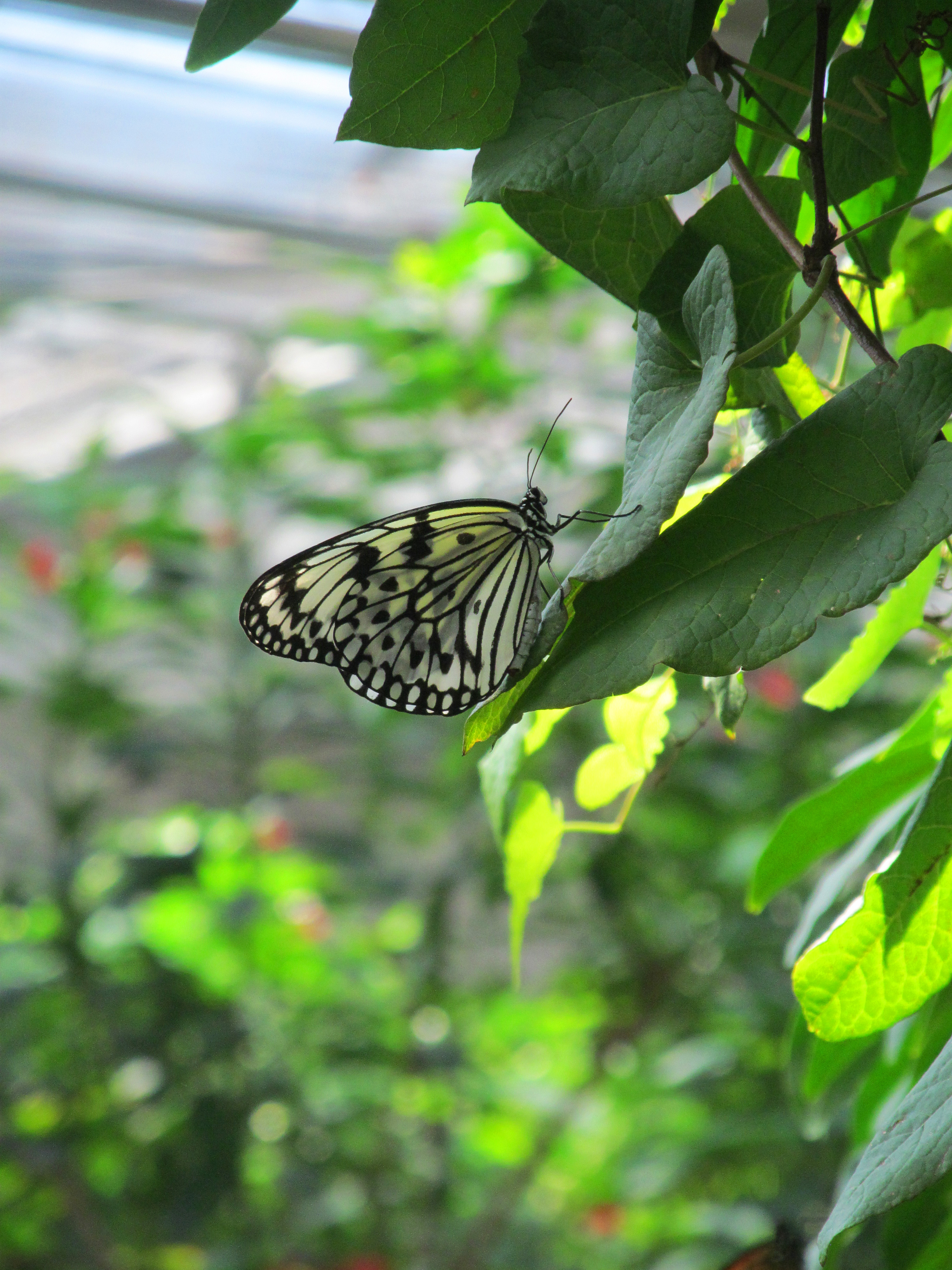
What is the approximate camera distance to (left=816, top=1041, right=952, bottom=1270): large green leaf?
0.81ft

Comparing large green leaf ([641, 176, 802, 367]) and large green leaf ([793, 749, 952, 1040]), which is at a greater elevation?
large green leaf ([641, 176, 802, 367])

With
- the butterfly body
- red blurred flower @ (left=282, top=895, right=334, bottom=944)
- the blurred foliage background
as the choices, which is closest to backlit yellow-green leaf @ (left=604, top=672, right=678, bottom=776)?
the butterfly body

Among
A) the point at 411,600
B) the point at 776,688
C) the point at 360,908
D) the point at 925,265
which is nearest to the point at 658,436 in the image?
the point at 925,265

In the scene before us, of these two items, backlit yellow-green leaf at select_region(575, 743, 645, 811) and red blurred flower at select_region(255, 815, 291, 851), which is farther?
red blurred flower at select_region(255, 815, 291, 851)

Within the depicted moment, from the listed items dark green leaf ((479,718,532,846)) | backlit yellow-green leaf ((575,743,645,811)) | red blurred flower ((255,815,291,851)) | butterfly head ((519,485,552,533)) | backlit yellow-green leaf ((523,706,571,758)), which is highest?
butterfly head ((519,485,552,533))

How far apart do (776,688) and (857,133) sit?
1280mm

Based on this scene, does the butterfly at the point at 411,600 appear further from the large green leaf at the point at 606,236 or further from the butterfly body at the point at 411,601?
the large green leaf at the point at 606,236

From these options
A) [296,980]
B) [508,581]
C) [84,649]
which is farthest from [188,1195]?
[508,581]

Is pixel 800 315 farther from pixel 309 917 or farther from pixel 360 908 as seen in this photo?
pixel 360 908

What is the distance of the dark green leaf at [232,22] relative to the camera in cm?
32

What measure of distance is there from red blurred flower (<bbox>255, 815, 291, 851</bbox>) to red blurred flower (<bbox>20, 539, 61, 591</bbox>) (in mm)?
645

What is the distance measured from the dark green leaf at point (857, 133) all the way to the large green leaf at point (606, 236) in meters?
0.06

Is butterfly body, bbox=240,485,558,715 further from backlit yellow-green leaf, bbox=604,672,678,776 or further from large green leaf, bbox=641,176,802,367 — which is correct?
large green leaf, bbox=641,176,802,367

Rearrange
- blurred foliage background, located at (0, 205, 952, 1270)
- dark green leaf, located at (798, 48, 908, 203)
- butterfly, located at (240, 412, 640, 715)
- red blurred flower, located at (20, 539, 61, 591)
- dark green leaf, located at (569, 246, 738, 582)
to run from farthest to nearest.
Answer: red blurred flower, located at (20, 539, 61, 591) < blurred foliage background, located at (0, 205, 952, 1270) < butterfly, located at (240, 412, 640, 715) < dark green leaf, located at (798, 48, 908, 203) < dark green leaf, located at (569, 246, 738, 582)
